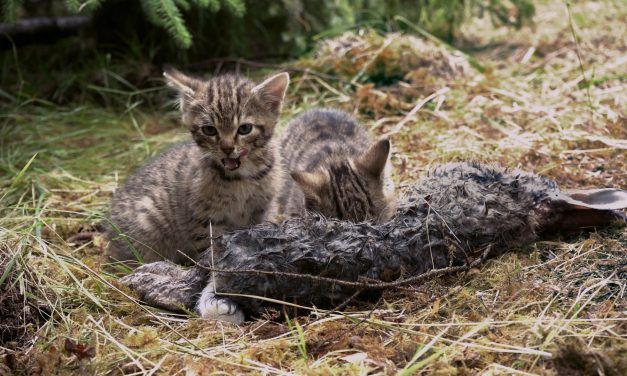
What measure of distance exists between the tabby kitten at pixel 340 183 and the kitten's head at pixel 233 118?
328mm

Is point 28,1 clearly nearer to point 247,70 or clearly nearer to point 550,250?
point 247,70

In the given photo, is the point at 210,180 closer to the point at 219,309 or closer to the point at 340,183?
the point at 340,183

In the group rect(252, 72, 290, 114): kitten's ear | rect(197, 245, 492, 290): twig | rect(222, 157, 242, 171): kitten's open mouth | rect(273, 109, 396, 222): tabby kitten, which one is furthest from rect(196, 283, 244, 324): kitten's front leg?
rect(252, 72, 290, 114): kitten's ear

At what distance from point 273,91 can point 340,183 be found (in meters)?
0.92

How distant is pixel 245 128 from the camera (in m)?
4.48

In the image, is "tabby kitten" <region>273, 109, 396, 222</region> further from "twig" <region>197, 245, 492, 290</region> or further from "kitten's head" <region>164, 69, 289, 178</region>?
"twig" <region>197, 245, 492, 290</region>

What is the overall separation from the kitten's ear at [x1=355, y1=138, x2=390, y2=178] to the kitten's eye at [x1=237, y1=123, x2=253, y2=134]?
30.2 inches

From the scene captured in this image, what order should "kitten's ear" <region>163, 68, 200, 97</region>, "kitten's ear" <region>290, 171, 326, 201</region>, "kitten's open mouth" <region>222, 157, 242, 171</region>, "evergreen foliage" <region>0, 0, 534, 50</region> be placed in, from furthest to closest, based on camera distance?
"evergreen foliage" <region>0, 0, 534, 50</region>
"kitten's ear" <region>163, 68, 200, 97</region>
"kitten's open mouth" <region>222, 157, 242, 171</region>
"kitten's ear" <region>290, 171, 326, 201</region>

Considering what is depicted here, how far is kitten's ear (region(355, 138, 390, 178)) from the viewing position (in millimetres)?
4124

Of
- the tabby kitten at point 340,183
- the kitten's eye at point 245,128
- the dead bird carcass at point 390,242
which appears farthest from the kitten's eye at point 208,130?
the dead bird carcass at point 390,242

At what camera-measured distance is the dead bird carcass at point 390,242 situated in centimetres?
347

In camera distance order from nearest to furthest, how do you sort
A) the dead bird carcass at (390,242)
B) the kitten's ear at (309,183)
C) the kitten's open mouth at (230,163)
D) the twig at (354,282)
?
1. the twig at (354,282)
2. the dead bird carcass at (390,242)
3. the kitten's ear at (309,183)
4. the kitten's open mouth at (230,163)

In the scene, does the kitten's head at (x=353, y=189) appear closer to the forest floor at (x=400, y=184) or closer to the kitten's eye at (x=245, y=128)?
the kitten's eye at (x=245, y=128)

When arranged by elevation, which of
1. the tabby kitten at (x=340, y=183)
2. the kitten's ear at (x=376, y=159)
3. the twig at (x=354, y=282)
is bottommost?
the twig at (x=354, y=282)
